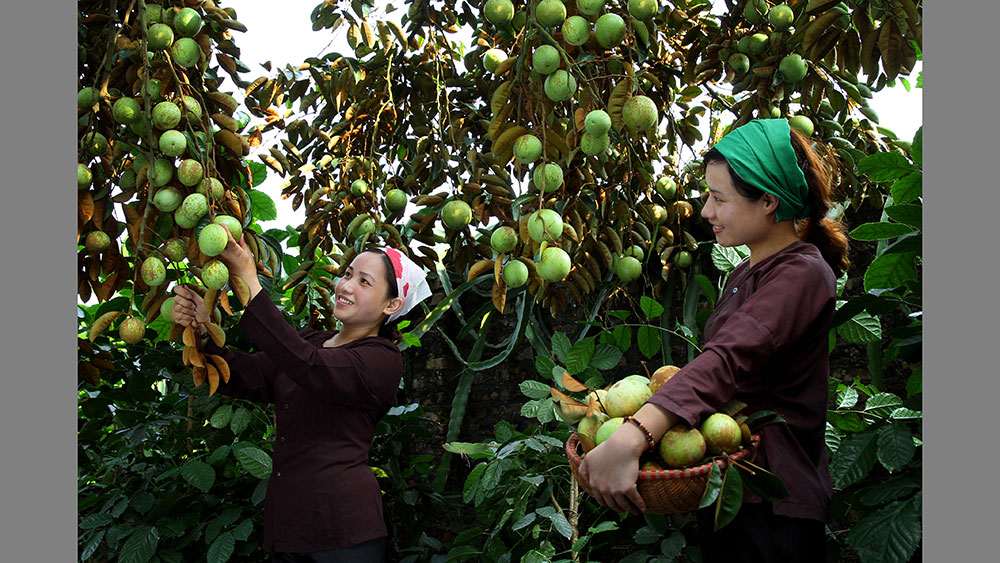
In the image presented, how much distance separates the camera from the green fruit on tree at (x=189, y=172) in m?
1.59

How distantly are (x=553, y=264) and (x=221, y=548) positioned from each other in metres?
1.18

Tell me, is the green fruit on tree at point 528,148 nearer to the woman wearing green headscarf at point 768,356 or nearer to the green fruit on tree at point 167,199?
the woman wearing green headscarf at point 768,356

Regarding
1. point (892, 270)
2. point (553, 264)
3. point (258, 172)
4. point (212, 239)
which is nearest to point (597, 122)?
point (553, 264)

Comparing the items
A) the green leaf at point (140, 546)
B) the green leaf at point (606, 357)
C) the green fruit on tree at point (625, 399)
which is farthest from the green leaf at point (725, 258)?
the green leaf at point (140, 546)

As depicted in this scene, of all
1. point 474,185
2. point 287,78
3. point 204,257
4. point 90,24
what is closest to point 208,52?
point 90,24

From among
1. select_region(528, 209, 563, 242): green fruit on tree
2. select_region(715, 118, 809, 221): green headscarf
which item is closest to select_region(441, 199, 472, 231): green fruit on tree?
select_region(528, 209, 563, 242): green fruit on tree

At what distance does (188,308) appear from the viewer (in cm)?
170

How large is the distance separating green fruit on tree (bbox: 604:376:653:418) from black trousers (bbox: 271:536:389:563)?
857 mm

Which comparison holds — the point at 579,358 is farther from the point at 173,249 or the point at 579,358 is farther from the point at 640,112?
the point at 173,249

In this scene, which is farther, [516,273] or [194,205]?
[516,273]

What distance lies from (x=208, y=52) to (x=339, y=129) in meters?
1.09

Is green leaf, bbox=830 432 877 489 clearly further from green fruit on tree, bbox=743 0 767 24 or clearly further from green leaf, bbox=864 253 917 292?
green fruit on tree, bbox=743 0 767 24

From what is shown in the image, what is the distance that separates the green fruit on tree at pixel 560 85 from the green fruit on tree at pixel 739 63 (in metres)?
0.75

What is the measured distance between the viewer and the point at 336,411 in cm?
200
